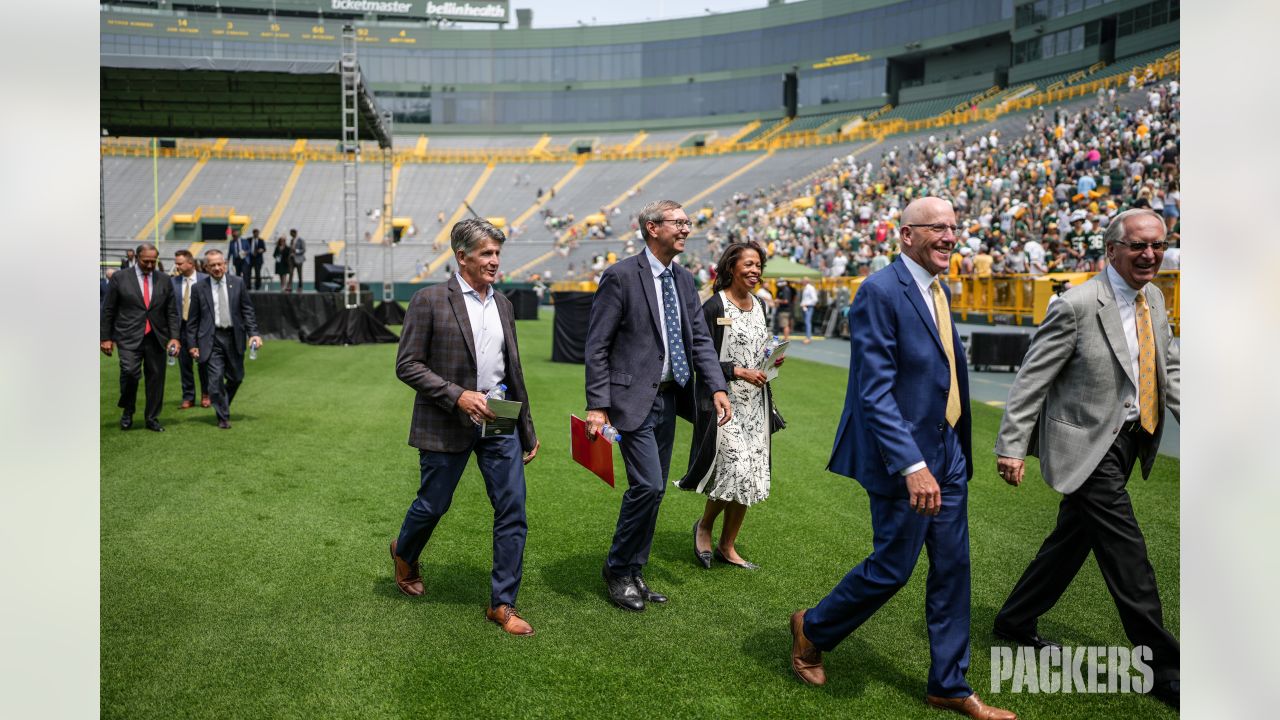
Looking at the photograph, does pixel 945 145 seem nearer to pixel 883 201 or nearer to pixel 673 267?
pixel 883 201

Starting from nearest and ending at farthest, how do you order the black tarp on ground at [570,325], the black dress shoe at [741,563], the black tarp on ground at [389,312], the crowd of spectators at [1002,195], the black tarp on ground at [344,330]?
the black dress shoe at [741,563] < the black tarp on ground at [570,325] < the black tarp on ground at [344,330] < the crowd of spectators at [1002,195] < the black tarp on ground at [389,312]

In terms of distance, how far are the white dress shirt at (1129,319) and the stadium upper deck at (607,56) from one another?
53616 millimetres

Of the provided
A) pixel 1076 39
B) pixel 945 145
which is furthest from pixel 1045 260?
pixel 1076 39

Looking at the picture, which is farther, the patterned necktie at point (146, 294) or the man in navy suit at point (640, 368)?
the patterned necktie at point (146, 294)

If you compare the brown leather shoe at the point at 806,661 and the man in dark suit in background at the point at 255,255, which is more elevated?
the man in dark suit in background at the point at 255,255


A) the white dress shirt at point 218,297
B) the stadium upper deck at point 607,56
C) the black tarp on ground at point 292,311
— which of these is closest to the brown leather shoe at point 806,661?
the white dress shirt at point 218,297

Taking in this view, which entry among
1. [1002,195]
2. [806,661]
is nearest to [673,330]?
[806,661]

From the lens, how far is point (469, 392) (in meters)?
4.30

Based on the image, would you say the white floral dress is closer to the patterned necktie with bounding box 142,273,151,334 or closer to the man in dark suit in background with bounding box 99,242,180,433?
the man in dark suit in background with bounding box 99,242,180,433

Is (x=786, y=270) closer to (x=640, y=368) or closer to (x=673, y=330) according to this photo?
(x=673, y=330)

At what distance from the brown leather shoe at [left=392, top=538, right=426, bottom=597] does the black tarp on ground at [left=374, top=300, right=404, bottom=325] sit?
19609mm

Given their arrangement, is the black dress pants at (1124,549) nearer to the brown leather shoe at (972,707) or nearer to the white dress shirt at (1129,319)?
the white dress shirt at (1129,319)

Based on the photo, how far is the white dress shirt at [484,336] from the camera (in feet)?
14.8

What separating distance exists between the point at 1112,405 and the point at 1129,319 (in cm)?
34
